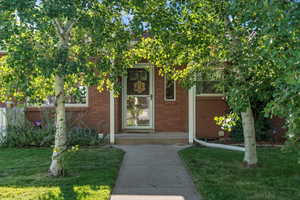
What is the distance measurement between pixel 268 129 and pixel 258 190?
414cm

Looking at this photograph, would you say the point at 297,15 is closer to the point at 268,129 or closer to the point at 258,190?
the point at 258,190

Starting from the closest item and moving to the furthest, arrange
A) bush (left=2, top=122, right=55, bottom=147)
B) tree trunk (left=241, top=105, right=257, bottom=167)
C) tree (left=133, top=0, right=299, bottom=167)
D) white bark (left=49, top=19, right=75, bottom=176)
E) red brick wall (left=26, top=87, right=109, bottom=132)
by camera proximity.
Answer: tree (left=133, top=0, right=299, bottom=167) → white bark (left=49, top=19, right=75, bottom=176) → tree trunk (left=241, top=105, right=257, bottom=167) → bush (left=2, top=122, right=55, bottom=147) → red brick wall (left=26, top=87, right=109, bottom=132)

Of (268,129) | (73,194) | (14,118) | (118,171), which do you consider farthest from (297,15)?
(14,118)

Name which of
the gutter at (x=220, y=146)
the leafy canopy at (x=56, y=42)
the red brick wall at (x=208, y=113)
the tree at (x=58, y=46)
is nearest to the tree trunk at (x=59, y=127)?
the tree at (x=58, y=46)

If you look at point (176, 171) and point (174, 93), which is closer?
point (176, 171)

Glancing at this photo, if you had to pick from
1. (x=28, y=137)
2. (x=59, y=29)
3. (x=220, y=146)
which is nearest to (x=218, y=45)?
(x=59, y=29)

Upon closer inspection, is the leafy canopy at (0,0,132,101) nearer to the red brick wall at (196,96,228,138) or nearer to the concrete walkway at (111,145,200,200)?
the concrete walkway at (111,145,200,200)

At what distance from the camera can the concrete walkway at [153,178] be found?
3.79m

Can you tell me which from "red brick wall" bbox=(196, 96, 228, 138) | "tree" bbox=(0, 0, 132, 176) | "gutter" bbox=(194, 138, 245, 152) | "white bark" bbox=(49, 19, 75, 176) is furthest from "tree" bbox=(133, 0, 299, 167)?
"red brick wall" bbox=(196, 96, 228, 138)

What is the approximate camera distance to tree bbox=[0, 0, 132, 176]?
3354 millimetres

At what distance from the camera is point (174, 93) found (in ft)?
29.1

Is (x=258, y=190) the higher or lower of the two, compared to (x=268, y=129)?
lower

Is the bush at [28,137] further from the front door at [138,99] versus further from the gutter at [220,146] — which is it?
the gutter at [220,146]

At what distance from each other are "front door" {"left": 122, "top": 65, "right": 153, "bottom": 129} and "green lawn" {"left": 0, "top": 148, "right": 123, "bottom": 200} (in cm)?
248
